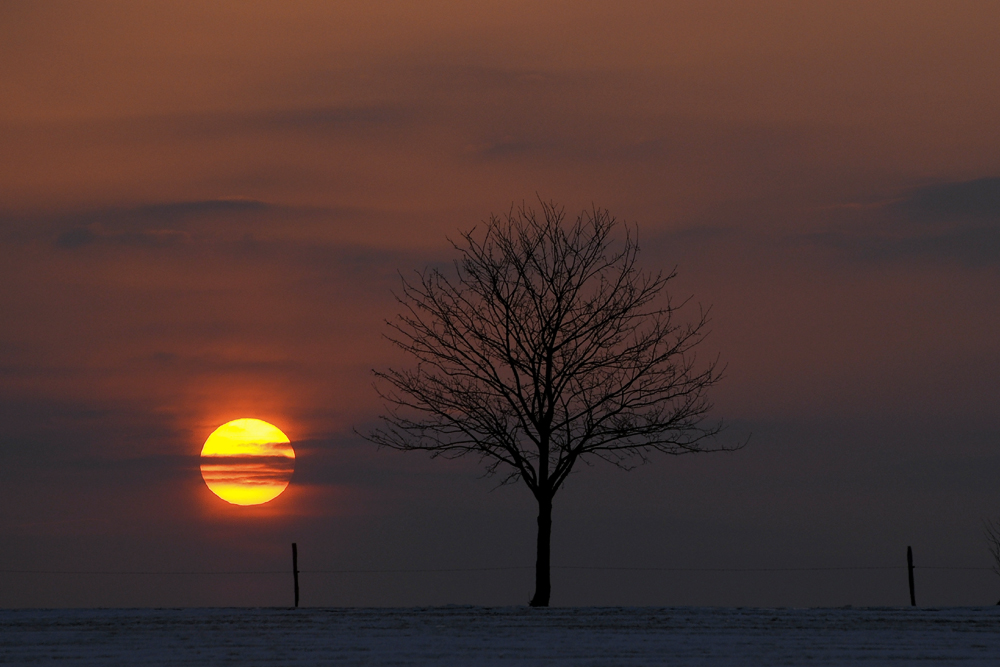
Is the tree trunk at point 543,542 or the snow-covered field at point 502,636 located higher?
the tree trunk at point 543,542

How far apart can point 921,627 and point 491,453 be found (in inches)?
425

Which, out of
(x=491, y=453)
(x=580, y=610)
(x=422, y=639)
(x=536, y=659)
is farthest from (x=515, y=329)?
(x=536, y=659)

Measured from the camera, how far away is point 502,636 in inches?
805

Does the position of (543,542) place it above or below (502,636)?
above

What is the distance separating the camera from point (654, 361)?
29391 mm

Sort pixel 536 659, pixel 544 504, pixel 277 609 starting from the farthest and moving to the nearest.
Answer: pixel 544 504 < pixel 277 609 < pixel 536 659

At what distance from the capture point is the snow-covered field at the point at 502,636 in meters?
17.9

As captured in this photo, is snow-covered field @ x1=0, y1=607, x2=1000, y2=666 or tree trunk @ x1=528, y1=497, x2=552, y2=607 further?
tree trunk @ x1=528, y1=497, x2=552, y2=607

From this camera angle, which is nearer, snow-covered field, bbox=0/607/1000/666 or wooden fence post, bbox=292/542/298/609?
snow-covered field, bbox=0/607/1000/666

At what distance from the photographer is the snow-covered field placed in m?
17.9

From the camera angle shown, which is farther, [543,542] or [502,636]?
[543,542]

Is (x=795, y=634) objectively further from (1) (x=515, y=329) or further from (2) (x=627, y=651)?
(1) (x=515, y=329)

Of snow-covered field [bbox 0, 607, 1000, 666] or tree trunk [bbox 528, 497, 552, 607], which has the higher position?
tree trunk [bbox 528, 497, 552, 607]

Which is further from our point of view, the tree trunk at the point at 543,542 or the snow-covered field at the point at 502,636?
the tree trunk at the point at 543,542
